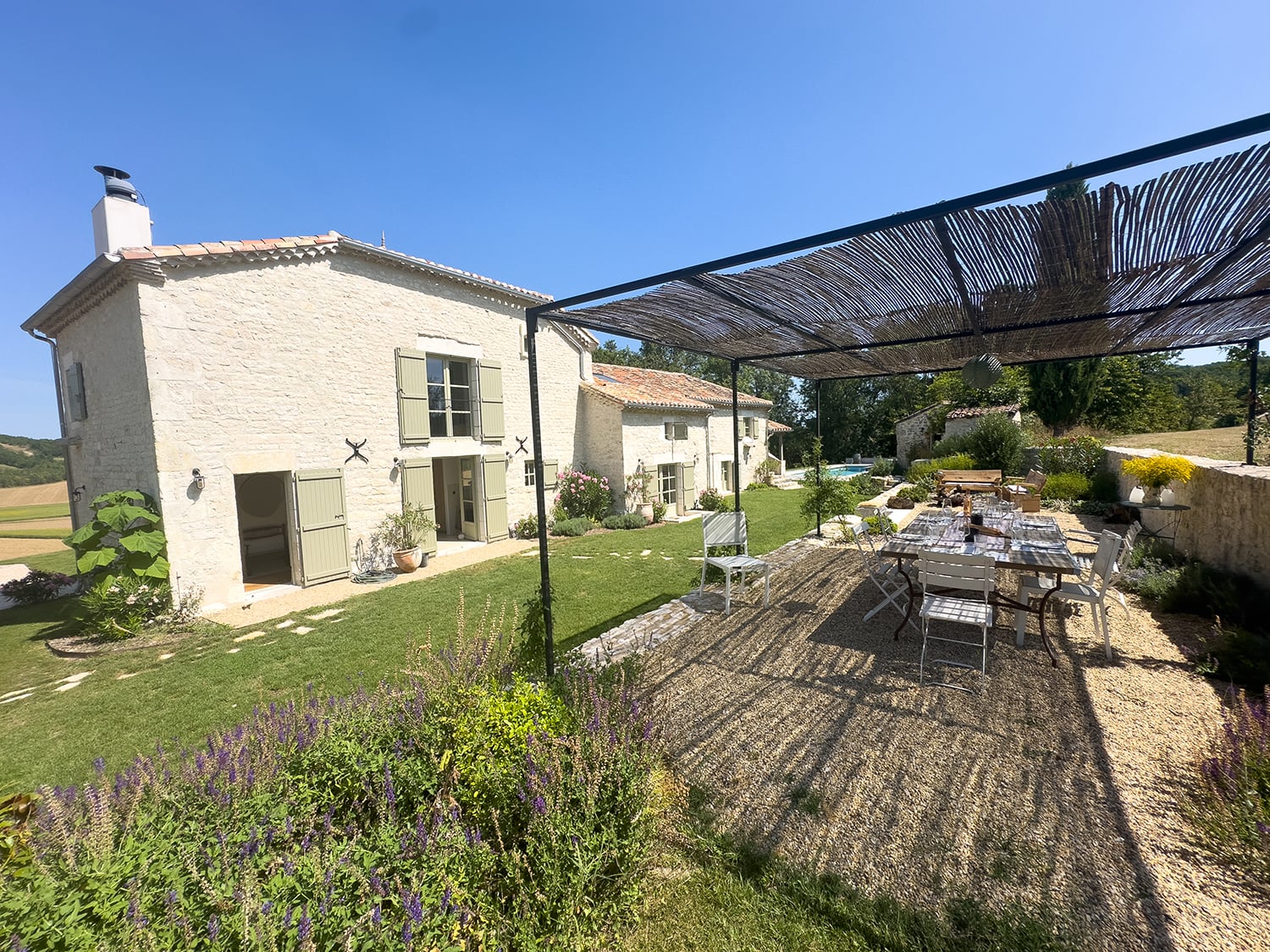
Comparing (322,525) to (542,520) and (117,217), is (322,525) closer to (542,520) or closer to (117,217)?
(117,217)

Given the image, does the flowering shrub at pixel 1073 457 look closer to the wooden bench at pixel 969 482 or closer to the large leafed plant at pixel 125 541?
the wooden bench at pixel 969 482

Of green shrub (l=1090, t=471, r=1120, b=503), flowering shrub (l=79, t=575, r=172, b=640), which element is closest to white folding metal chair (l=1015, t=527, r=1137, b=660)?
green shrub (l=1090, t=471, r=1120, b=503)

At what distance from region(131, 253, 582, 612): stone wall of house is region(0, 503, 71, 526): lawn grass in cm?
2345

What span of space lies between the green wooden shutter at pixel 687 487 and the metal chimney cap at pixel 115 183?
13.2 metres

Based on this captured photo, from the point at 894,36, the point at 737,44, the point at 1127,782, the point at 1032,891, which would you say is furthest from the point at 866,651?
the point at 737,44


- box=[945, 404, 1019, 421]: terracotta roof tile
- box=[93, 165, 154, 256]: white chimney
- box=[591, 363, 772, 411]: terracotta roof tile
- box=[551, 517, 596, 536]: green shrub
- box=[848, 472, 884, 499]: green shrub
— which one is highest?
box=[93, 165, 154, 256]: white chimney

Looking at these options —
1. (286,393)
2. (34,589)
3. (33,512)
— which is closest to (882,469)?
(286,393)

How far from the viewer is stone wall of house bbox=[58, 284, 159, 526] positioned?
7258 millimetres

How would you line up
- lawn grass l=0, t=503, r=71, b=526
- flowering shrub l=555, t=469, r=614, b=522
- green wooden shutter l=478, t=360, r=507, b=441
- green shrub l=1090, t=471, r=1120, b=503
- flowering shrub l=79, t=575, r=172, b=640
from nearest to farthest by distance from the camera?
flowering shrub l=79, t=575, r=172, b=640, green shrub l=1090, t=471, r=1120, b=503, green wooden shutter l=478, t=360, r=507, b=441, flowering shrub l=555, t=469, r=614, b=522, lawn grass l=0, t=503, r=71, b=526

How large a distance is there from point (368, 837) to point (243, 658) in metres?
4.97

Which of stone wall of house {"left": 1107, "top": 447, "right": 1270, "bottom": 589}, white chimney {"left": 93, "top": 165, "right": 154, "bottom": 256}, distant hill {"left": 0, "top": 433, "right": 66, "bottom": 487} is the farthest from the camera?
distant hill {"left": 0, "top": 433, "right": 66, "bottom": 487}

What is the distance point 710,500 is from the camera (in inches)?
632

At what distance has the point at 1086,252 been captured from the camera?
3209 millimetres

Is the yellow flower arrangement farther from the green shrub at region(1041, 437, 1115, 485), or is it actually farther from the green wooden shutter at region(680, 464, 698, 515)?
the green wooden shutter at region(680, 464, 698, 515)
